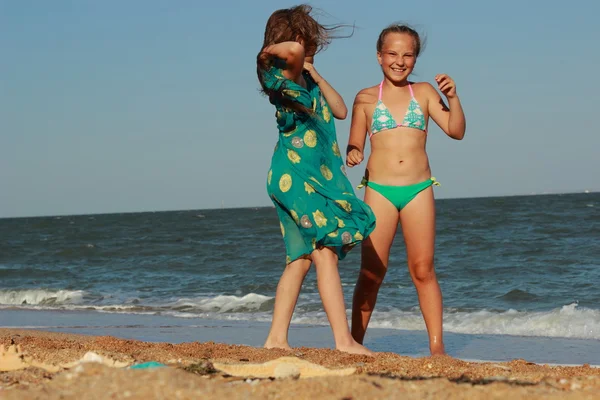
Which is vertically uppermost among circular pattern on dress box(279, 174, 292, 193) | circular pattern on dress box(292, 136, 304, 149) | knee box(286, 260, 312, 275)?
circular pattern on dress box(292, 136, 304, 149)

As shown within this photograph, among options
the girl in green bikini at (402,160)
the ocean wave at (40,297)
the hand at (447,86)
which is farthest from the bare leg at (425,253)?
the ocean wave at (40,297)

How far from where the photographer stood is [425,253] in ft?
15.0

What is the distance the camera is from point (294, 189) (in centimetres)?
405

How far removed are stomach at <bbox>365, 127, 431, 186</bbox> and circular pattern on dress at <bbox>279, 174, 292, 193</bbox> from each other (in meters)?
0.73

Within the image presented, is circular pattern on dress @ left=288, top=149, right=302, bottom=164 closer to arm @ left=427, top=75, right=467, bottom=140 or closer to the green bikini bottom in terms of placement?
the green bikini bottom

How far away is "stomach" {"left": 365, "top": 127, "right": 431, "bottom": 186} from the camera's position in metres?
4.54

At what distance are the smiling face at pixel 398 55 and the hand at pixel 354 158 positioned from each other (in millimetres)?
492

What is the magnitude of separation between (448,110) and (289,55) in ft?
3.73

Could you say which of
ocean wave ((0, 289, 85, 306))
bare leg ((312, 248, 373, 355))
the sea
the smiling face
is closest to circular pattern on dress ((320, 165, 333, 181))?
bare leg ((312, 248, 373, 355))

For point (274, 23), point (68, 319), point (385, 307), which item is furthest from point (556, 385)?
point (68, 319)

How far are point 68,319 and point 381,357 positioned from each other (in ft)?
18.6

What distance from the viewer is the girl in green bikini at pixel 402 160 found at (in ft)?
14.9

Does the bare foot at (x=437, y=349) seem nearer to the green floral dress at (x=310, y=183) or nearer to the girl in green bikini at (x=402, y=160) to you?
the girl in green bikini at (x=402, y=160)

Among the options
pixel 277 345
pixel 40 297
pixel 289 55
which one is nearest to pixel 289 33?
pixel 289 55
